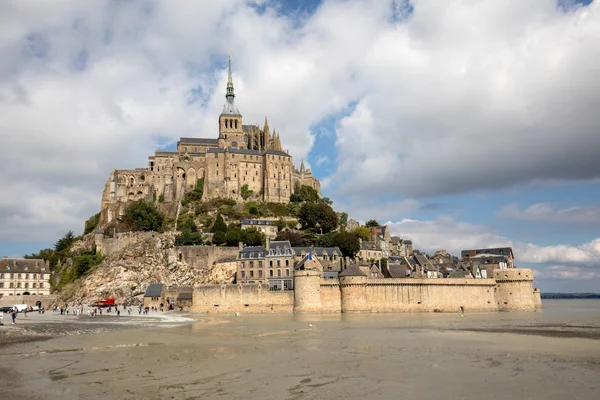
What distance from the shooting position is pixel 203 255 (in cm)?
6272

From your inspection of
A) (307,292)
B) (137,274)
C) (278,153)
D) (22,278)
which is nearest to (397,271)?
(307,292)

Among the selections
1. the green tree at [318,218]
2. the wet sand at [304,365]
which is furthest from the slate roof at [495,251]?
the wet sand at [304,365]

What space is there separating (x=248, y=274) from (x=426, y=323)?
77.7 ft

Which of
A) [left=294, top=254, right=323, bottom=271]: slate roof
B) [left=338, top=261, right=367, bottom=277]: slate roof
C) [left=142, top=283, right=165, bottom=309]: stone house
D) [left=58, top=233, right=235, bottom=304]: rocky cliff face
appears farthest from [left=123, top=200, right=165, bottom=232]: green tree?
[left=338, top=261, right=367, bottom=277]: slate roof

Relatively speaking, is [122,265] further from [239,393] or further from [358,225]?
[239,393]

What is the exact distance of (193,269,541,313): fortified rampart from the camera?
50688mm

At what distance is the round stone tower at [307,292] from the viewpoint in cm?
5031

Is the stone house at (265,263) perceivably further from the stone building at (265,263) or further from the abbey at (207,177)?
the abbey at (207,177)

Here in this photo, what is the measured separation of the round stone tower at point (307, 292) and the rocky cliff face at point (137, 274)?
1188cm

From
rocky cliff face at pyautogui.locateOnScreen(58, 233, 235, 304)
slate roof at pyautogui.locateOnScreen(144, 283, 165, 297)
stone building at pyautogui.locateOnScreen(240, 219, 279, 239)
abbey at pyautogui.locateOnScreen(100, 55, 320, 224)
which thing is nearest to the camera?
slate roof at pyautogui.locateOnScreen(144, 283, 165, 297)

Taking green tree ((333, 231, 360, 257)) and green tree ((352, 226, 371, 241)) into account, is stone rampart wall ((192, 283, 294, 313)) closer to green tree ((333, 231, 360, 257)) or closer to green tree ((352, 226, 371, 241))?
green tree ((333, 231, 360, 257))

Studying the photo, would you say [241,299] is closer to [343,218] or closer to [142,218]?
[142,218]

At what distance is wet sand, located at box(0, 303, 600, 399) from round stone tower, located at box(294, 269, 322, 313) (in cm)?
1732

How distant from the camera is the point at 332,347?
25141mm
